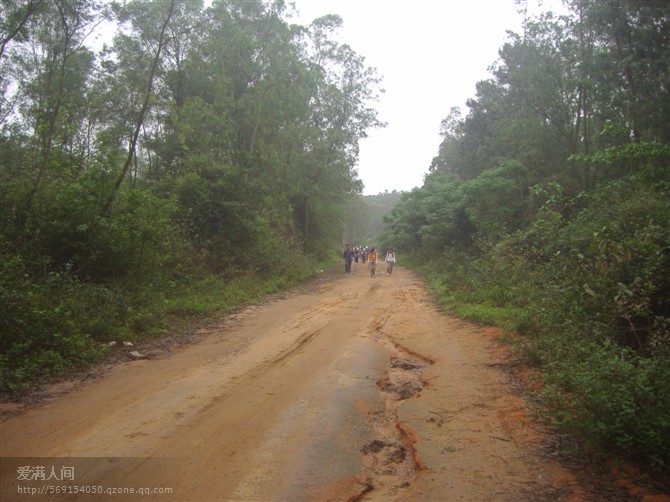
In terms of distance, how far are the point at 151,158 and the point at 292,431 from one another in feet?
79.6

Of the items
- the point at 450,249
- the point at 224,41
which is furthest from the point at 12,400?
the point at 450,249

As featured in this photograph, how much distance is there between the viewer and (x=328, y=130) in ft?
107

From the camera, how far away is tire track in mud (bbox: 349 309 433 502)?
4.10 m

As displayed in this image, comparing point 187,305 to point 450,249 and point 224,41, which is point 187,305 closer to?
point 224,41

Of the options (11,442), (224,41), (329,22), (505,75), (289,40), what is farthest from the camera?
(329,22)

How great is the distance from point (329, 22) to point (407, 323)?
24.7 meters

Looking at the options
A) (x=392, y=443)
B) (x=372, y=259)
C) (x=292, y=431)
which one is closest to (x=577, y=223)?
(x=392, y=443)

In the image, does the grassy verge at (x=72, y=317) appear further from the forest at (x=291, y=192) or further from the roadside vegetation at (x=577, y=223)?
the roadside vegetation at (x=577, y=223)

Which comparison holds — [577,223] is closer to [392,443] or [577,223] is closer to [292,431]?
[392,443]

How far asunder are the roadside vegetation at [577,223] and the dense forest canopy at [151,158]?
725cm

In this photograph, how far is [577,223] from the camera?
12703mm

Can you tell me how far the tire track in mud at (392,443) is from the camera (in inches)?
A: 161

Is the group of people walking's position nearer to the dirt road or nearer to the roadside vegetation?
the roadside vegetation

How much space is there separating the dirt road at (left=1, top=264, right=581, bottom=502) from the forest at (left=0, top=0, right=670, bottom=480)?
81cm
